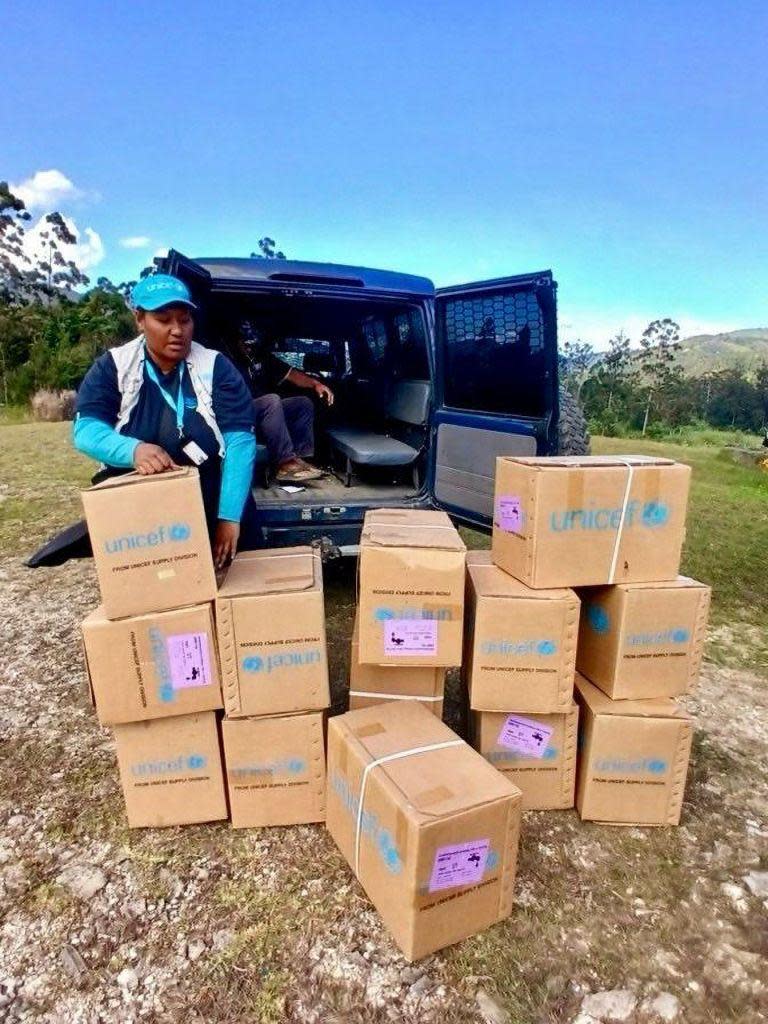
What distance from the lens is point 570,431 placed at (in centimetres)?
348

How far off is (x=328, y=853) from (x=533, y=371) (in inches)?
93.0

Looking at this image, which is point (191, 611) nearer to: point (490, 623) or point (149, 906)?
point (149, 906)

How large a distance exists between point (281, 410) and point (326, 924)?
3.15m

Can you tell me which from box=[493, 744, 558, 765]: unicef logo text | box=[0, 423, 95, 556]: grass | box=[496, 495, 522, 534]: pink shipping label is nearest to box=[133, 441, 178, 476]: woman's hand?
box=[496, 495, 522, 534]: pink shipping label

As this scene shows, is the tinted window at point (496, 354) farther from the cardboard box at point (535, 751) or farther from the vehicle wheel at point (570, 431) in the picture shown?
the cardboard box at point (535, 751)

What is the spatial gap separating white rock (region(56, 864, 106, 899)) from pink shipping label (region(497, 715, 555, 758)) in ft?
4.48

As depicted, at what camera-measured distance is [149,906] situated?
6.10 ft

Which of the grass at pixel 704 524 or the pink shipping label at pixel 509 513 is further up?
the pink shipping label at pixel 509 513

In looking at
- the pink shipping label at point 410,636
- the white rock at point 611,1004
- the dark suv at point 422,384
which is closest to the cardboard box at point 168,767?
the pink shipping label at point 410,636

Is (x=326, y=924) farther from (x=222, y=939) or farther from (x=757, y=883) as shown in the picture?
(x=757, y=883)

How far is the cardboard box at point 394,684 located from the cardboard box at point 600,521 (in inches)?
19.5

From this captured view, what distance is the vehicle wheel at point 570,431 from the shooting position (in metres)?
3.42

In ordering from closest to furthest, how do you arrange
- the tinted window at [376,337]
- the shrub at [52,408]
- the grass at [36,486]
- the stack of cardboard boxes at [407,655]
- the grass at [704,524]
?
1. the stack of cardboard boxes at [407,655]
2. the grass at [704,524]
3. the tinted window at [376,337]
4. the grass at [36,486]
5. the shrub at [52,408]

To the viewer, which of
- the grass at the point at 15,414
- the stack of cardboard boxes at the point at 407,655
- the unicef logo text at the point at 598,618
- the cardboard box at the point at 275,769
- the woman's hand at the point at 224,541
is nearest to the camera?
the stack of cardboard boxes at the point at 407,655
